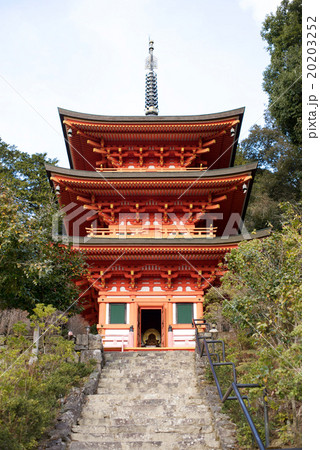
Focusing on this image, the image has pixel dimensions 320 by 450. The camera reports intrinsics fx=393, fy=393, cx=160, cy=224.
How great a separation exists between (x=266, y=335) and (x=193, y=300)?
341 inches

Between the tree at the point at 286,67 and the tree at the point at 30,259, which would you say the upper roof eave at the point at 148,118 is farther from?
the tree at the point at 30,259

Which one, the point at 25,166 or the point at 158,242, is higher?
the point at 25,166

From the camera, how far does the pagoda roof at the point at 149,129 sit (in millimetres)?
19609

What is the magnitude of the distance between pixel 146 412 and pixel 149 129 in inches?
580

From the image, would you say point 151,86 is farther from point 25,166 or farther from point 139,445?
point 139,445

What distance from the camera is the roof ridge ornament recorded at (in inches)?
1083

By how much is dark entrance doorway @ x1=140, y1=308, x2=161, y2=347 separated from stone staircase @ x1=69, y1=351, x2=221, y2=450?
41.2ft

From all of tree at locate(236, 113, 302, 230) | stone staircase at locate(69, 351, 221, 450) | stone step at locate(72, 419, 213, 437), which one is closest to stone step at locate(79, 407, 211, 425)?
stone staircase at locate(69, 351, 221, 450)

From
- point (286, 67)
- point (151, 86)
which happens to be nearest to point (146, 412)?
point (286, 67)

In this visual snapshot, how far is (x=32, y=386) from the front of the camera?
7750 mm

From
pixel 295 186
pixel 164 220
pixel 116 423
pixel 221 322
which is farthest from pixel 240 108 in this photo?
pixel 116 423

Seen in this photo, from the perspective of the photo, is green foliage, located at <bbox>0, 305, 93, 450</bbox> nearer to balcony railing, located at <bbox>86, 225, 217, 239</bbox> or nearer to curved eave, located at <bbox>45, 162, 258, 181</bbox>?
balcony railing, located at <bbox>86, 225, 217, 239</bbox>

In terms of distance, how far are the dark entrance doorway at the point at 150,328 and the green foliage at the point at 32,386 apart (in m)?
13.4

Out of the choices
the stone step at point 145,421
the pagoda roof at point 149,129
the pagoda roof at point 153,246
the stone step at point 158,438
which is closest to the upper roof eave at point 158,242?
the pagoda roof at point 153,246
